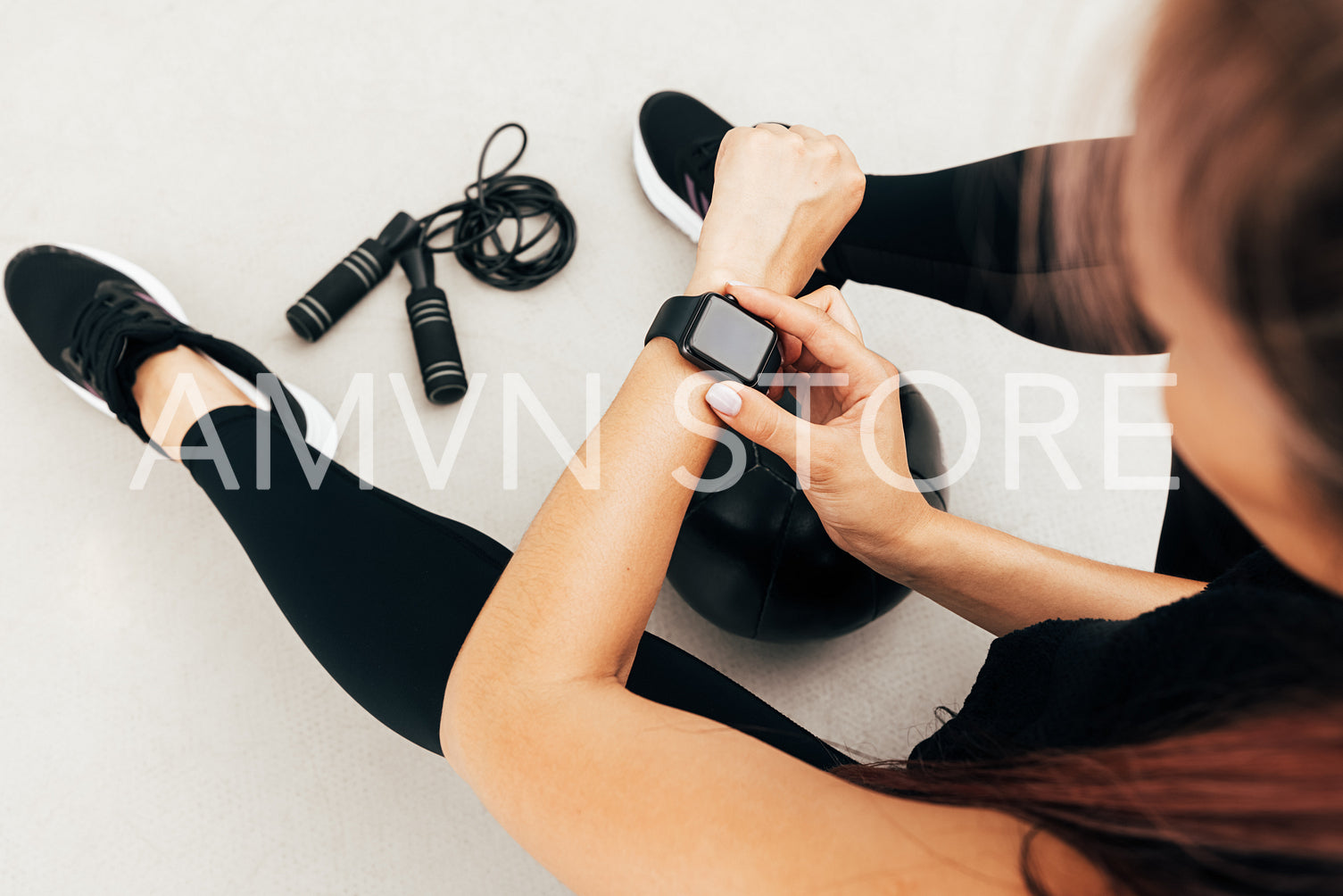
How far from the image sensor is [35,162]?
140 centimetres

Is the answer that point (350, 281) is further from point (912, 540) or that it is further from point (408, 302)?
point (912, 540)

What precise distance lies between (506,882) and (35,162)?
1.49m

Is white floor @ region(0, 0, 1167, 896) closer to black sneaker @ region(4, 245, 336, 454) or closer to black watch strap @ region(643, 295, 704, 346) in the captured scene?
black sneaker @ region(4, 245, 336, 454)

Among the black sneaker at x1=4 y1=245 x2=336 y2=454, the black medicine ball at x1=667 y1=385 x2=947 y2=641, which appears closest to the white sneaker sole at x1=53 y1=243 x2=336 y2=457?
the black sneaker at x1=4 y1=245 x2=336 y2=454

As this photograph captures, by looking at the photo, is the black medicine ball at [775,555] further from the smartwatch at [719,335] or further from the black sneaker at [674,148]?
the black sneaker at [674,148]

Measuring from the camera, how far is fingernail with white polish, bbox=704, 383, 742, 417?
27.1 inches

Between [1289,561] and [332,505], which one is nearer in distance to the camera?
[1289,561]

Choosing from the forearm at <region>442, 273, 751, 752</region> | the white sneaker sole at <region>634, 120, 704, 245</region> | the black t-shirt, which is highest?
the white sneaker sole at <region>634, 120, 704, 245</region>

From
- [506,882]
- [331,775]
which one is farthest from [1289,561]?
[331,775]

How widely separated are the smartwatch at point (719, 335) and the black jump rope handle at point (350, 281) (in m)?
0.79

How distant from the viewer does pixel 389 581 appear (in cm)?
80

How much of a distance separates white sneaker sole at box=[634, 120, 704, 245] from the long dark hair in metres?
1.04

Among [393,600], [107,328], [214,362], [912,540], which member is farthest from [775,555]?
[107,328]

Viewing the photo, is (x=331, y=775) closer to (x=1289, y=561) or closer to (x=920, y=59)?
(x=1289, y=561)
